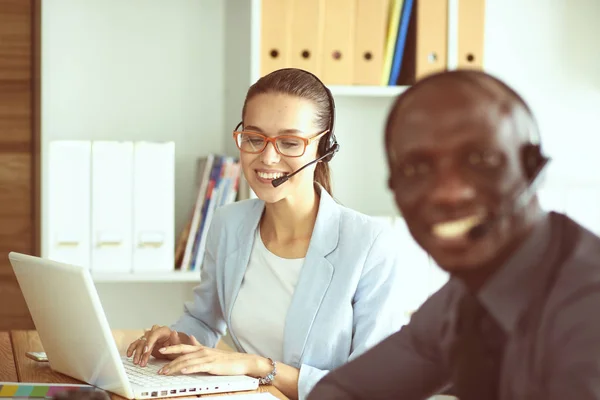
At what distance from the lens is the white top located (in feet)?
5.91

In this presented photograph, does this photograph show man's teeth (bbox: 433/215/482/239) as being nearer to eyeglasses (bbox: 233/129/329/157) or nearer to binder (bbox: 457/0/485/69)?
eyeglasses (bbox: 233/129/329/157)

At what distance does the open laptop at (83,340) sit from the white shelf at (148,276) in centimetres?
104

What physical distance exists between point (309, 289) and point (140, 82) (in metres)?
1.38

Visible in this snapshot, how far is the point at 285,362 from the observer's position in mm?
1746

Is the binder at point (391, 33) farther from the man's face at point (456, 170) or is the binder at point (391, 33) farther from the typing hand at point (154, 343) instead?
the man's face at point (456, 170)

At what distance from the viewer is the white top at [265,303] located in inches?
71.0

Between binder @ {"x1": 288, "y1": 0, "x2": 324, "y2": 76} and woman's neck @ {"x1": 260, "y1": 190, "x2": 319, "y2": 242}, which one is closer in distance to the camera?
woman's neck @ {"x1": 260, "y1": 190, "x2": 319, "y2": 242}

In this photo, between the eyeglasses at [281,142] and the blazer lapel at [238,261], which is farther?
the blazer lapel at [238,261]

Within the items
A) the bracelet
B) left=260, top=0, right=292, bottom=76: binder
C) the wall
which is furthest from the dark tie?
the wall

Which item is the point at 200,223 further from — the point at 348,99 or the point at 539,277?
the point at 539,277

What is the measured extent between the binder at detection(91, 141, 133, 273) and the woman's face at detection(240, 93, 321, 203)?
2.85 feet

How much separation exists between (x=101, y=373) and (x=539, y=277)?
3.71 ft

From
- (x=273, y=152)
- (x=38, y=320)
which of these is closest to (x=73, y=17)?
(x=273, y=152)

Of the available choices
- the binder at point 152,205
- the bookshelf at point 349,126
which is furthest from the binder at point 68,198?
the bookshelf at point 349,126
